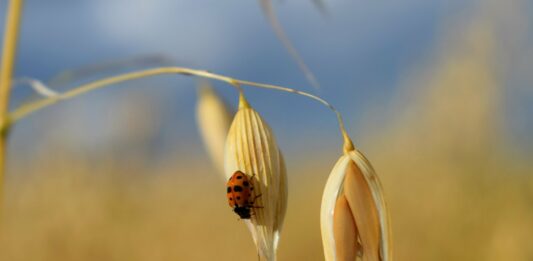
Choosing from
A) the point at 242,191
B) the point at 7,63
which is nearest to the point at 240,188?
the point at 242,191

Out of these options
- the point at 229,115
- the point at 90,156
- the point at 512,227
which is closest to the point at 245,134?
the point at 229,115

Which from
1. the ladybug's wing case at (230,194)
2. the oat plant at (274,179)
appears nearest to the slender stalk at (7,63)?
the oat plant at (274,179)

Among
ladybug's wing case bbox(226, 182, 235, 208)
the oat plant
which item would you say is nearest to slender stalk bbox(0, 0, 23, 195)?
the oat plant

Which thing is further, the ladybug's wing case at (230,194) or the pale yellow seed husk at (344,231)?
the ladybug's wing case at (230,194)

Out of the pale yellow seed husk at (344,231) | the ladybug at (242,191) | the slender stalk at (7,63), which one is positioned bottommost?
the pale yellow seed husk at (344,231)

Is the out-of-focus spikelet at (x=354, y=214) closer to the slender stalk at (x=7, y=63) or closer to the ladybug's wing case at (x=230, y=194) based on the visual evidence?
the ladybug's wing case at (x=230, y=194)

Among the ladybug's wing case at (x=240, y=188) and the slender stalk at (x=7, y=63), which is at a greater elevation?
the slender stalk at (x=7, y=63)
